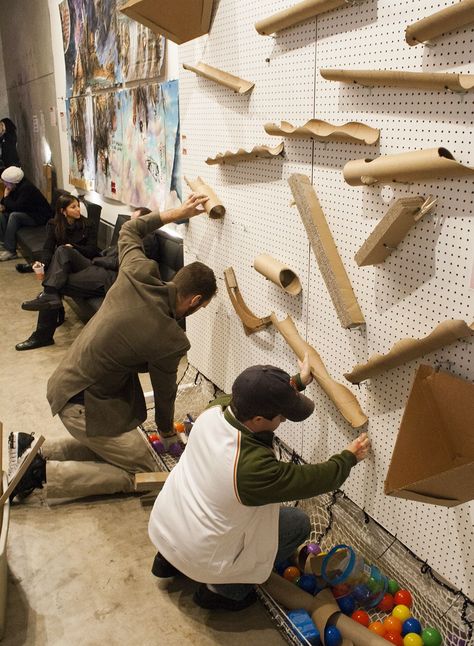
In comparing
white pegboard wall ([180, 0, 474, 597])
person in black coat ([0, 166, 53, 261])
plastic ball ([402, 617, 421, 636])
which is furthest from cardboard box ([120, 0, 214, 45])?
person in black coat ([0, 166, 53, 261])

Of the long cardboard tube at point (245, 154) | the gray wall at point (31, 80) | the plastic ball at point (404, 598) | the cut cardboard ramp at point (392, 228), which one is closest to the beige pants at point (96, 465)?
the plastic ball at point (404, 598)

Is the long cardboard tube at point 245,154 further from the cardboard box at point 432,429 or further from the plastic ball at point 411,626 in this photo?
the plastic ball at point 411,626

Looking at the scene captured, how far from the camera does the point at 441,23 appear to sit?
4.79 feet

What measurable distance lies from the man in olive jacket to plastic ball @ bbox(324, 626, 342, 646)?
1.18 m

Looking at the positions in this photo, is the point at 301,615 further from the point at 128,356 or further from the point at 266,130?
the point at 266,130

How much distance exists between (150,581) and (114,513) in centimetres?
48

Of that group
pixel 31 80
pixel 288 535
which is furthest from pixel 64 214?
pixel 31 80

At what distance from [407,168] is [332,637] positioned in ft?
5.10

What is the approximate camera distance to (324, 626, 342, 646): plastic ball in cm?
188

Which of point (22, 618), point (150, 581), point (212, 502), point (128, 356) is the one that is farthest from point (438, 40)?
point (22, 618)

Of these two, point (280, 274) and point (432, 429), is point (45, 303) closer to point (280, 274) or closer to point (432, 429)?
point (280, 274)

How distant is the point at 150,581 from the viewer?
223 cm

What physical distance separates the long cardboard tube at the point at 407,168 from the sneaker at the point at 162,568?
159cm

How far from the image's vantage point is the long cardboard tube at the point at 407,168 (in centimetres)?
154
